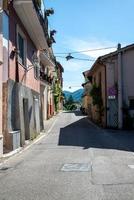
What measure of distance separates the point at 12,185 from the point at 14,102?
829cm

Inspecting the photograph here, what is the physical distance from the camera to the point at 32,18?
19094mm

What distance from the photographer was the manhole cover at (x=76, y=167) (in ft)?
35.4

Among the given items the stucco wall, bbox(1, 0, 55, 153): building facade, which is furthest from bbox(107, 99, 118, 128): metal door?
the stucco wall

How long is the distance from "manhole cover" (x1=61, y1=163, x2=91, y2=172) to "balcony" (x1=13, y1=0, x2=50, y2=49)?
774 centimetres

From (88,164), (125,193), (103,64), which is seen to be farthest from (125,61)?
(125,193)

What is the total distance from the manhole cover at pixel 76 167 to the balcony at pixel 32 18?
7.74 m

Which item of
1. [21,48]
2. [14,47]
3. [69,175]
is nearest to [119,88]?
[21,48]

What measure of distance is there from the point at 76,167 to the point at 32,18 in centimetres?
966

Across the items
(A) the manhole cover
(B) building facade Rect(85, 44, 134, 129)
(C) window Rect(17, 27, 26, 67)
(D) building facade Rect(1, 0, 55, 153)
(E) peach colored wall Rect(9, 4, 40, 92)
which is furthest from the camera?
(B) building facade Rect(85, 44, 134, 129)

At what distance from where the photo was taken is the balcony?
17.1 m

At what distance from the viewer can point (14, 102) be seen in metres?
16.8

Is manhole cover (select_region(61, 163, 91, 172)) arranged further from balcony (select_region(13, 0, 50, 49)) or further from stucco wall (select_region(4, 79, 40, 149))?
balcony (select_region(13, 0, 50, 49))

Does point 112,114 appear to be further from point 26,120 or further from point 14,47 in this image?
point 14,47

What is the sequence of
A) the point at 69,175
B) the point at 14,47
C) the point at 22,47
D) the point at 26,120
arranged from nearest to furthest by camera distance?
the point at 69,175
the point at 14,47
the point at 26,120
the point at 22,47
